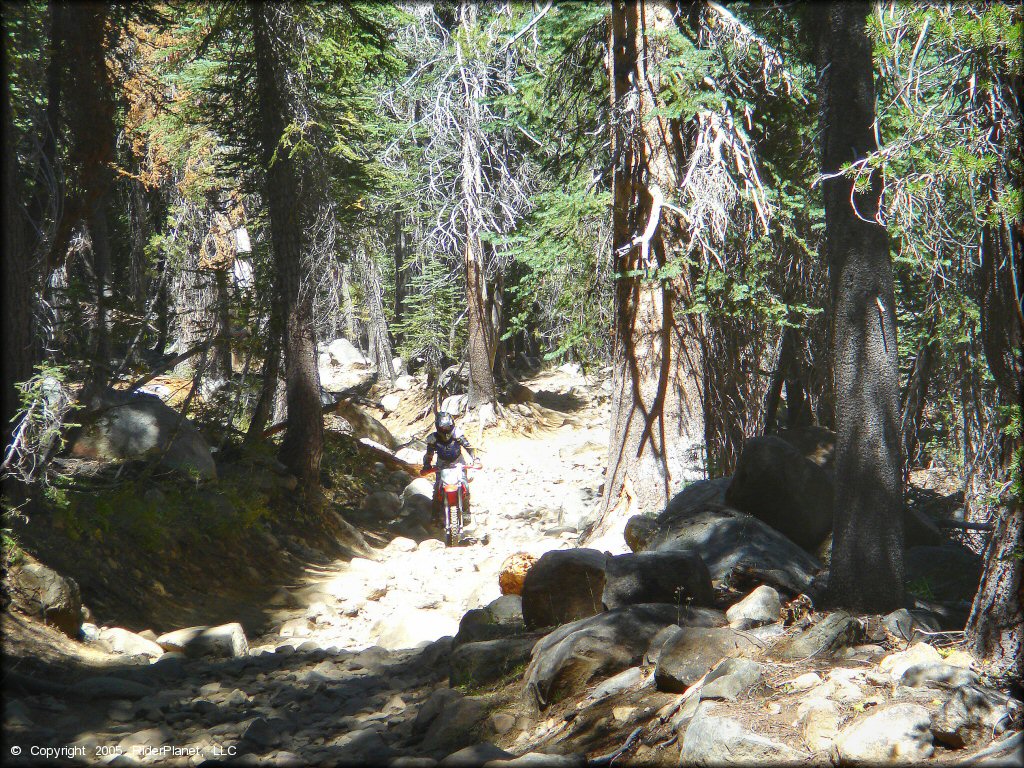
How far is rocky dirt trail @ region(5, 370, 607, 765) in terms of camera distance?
432 cm

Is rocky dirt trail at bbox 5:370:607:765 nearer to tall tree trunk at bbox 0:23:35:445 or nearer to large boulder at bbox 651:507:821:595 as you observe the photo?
large boulder at bbox 651:507:821:595

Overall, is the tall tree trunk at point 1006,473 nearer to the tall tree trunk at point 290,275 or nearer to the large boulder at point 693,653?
the large boulder at point 693,653

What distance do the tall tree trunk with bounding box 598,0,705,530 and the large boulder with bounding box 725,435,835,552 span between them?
2.03m

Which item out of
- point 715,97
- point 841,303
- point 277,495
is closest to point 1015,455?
point 841,303

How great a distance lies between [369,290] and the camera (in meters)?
23.4

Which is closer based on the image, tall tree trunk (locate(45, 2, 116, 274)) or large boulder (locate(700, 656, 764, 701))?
large boulder (locate(700, 656, 764, 701))

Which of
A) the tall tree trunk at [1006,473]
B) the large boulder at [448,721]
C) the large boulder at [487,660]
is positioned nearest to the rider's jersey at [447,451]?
the large boulder at [487,660]

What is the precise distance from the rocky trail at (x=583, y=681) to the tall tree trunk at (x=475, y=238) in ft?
40.0

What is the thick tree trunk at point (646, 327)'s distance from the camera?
9.35 m

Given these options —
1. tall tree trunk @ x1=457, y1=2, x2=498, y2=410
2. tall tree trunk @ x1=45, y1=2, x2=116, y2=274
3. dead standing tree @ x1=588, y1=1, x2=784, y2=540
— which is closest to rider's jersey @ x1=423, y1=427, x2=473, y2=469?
dead standing tree @ x1=588, y1=1, x2=784, y2=540

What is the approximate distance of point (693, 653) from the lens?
4.16 meters

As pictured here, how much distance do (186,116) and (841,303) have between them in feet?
35.1

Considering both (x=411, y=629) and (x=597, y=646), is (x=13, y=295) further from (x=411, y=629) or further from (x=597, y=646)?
(x=597, y=646)

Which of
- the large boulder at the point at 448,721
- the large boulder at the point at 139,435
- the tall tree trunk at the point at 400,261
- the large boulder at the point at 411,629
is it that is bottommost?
the large boulder at the point at 411,629
